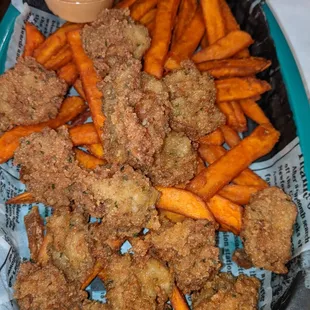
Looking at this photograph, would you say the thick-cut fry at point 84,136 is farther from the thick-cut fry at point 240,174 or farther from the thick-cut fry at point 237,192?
the thick-cut fry at point 237,192

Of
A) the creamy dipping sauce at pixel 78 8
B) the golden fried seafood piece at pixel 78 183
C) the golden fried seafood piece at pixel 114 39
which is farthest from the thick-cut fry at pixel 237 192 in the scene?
the creamy dipping sauce at pixel 78 8

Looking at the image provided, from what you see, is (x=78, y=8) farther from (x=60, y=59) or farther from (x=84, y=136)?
(x=84, y=136)

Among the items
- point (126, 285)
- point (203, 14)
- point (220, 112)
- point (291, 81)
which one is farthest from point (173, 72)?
point (126, 285)

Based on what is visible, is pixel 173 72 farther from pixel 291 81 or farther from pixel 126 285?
pixel 126 285

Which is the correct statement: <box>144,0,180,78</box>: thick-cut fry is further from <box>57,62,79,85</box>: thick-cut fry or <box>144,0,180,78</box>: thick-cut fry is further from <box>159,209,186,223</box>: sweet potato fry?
<box>159,209,186,223</box>: sweet potato fry

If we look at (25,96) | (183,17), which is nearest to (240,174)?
(183,17)
